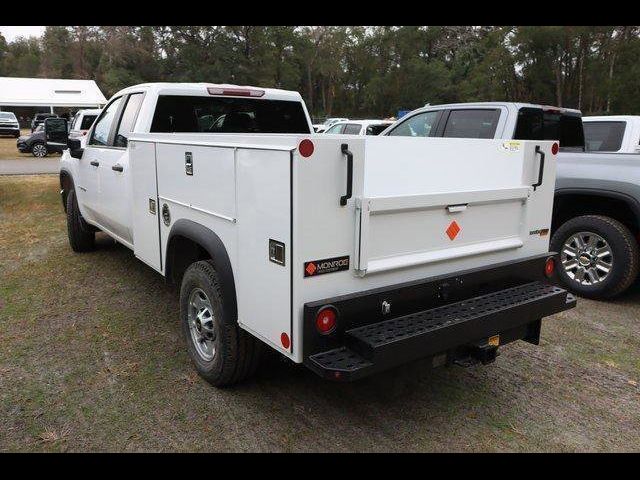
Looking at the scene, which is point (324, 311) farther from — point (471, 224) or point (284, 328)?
point (471, 224)

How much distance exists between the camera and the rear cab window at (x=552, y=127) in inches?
247

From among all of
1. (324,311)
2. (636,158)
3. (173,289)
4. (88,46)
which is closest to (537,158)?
(324,311)

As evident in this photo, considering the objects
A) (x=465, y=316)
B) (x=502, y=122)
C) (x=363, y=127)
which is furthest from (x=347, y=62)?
(x=465, y=316)

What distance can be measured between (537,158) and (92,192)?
175 inches

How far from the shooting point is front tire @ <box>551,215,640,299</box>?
519 centimetres

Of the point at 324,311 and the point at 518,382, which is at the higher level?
the point at 324,311

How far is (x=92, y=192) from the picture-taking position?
5730mm

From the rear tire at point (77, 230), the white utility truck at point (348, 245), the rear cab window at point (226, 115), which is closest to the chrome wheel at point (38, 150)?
the rear tire at point (77, 230)

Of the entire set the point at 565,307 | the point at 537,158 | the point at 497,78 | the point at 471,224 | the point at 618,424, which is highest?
the point at 497,78

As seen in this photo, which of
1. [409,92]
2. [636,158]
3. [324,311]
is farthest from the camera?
[409,92]

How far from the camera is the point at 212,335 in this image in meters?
3.46

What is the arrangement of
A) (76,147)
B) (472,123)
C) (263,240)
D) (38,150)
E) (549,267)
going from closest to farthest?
(263,240), (549,267), (76,147), (472,123), (38,150)

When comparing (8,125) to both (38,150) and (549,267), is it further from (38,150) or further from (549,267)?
(549,267)

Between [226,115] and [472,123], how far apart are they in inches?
126
